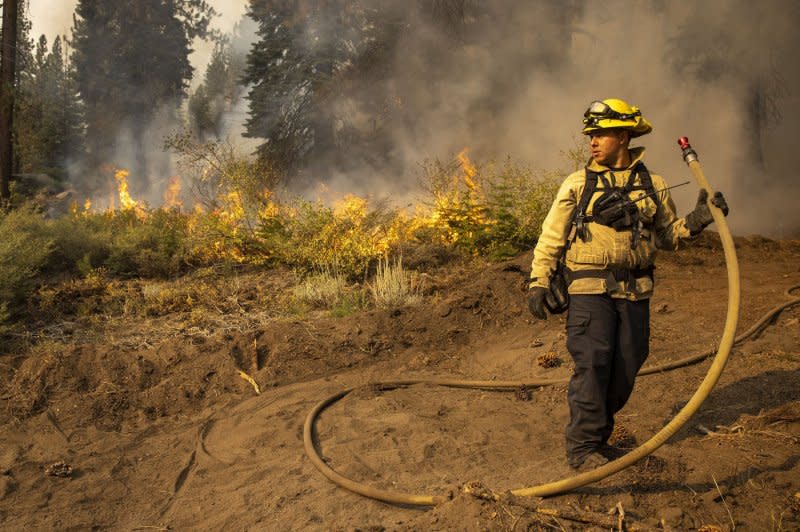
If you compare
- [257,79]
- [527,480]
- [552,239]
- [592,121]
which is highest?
[257,79]

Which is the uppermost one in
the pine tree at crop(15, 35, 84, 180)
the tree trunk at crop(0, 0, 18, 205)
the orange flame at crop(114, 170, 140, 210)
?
the pine tree at crop(15, 35, 84, 180)

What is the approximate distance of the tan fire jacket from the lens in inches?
133

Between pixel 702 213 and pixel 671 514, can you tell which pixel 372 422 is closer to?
pixel 671 514

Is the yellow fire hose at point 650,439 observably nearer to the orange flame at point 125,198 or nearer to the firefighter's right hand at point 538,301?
the firefighter's right hand at point 538,301

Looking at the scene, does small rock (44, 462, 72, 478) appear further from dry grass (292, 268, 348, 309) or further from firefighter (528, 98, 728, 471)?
dry grass (292, 268, 348, 309)

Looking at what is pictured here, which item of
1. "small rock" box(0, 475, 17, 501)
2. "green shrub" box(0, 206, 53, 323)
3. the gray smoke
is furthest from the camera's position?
the gray smoke

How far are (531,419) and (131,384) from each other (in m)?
3.54

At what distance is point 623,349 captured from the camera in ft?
11.2

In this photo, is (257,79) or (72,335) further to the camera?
(257,79)

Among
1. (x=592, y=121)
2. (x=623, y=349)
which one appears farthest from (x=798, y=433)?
(x=592, y=121)

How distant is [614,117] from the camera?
3.45m

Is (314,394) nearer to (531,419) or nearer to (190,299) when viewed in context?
(531,419)

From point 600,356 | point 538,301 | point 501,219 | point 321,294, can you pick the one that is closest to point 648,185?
point 538,301

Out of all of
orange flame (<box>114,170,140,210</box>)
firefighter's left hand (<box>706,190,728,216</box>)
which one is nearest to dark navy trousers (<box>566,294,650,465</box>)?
firefighter's left hand (<box>706,190,728,216</box>)
